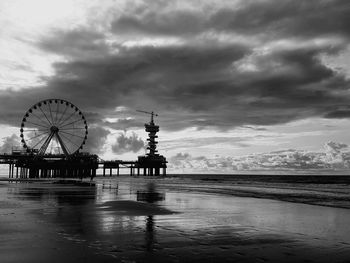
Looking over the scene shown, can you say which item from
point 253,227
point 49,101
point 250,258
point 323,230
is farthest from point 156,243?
point 49,101

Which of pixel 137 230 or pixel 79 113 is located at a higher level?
pixel 79 113

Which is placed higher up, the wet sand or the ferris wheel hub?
the ferris wheel hub

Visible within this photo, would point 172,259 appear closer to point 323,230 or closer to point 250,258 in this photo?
point 250,258

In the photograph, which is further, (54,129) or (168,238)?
(54,129)

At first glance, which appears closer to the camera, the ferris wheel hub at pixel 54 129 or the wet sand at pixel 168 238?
the wet sand at pixel 168 238

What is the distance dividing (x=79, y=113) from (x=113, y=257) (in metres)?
115

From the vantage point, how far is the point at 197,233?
40.4 feet

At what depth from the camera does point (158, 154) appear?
195 m

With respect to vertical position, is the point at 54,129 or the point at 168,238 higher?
the point at 54,129

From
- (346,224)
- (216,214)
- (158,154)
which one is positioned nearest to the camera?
(346,224)

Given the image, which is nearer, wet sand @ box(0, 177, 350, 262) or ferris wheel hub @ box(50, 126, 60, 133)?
wet sand @ box(0, 177, 350, 262)

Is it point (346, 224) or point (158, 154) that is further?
point (158, 154)

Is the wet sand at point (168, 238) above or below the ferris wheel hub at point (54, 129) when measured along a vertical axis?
below

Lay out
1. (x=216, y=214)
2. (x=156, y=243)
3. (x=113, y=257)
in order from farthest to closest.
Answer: (x=216, y=214) < (x=156, y=243) < (x=113, y=257)
